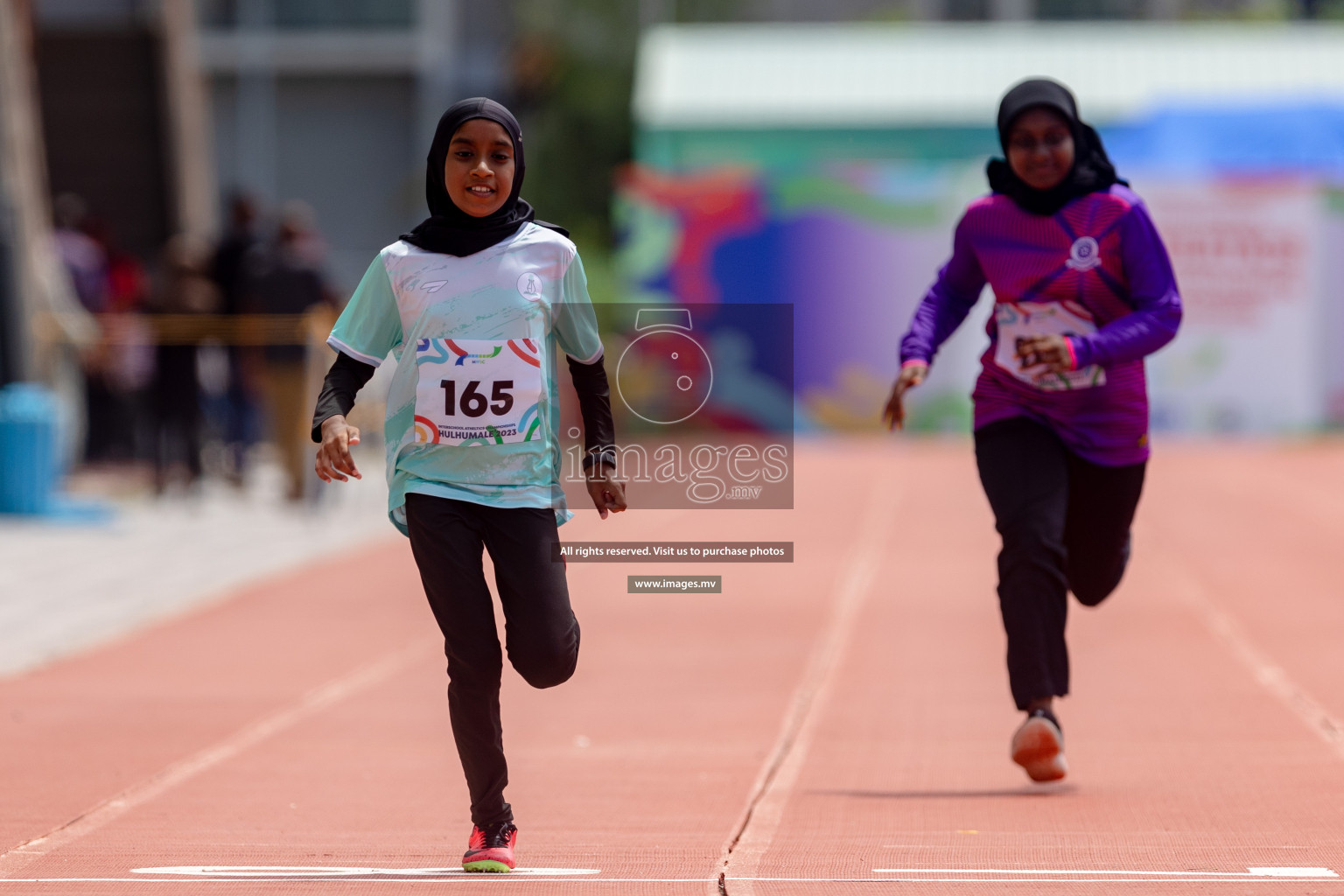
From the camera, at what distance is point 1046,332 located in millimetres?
6336

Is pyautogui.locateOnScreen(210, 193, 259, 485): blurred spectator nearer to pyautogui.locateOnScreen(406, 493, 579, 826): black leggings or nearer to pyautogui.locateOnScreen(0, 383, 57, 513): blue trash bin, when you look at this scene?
pyautogui.locateOnScreen(0, 383, 57, 513): blue trash bin

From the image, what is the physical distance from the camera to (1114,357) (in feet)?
19.9

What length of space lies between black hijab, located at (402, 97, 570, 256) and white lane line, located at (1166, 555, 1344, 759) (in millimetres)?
3449

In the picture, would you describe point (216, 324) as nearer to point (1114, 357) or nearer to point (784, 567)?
point (784, 567)

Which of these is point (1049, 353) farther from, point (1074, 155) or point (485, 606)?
point (485, 606)

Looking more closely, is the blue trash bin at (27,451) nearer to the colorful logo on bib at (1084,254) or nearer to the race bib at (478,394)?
the colorful logo on bib at (1084,254)

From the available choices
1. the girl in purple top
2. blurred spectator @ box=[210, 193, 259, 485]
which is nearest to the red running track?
the girl in purple top

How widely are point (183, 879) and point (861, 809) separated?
6.51 feet

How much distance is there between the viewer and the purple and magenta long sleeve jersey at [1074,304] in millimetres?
6223

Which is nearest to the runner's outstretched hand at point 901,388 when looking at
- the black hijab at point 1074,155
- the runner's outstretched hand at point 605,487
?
the black hijab at point 1074,155

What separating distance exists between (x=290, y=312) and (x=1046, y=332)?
11094mm

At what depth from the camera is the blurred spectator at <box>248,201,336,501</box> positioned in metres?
16.4

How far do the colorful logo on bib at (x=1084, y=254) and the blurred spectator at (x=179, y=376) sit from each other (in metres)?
11.7

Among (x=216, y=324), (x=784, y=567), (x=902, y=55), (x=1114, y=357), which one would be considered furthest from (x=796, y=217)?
(x=1114, y=357)
